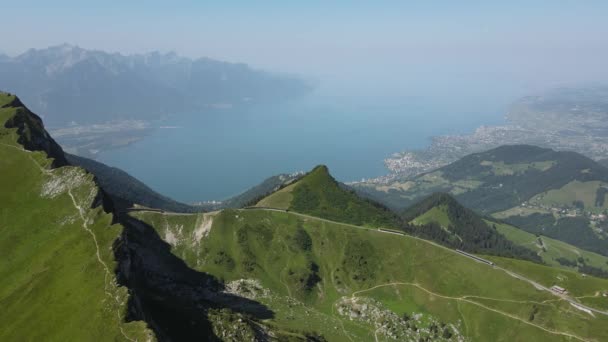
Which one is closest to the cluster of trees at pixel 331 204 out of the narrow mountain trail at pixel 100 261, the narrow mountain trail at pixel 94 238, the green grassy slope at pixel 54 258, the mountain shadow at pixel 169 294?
the mountain shadow at pixel 169 294

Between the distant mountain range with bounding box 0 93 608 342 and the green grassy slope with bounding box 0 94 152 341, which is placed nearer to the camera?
the green grassy slope with bounding box 0 94 152 341

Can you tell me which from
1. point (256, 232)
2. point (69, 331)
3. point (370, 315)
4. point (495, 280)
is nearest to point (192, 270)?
point (256, 232)

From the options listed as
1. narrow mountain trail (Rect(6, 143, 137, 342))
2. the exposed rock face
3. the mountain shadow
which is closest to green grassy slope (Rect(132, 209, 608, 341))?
the mountain shadow

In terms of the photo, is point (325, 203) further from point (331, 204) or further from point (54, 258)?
point (54, 258)

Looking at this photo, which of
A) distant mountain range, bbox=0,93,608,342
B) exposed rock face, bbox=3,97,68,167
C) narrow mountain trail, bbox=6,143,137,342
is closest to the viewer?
narrow mountain trail, bbox=6,143,137,342

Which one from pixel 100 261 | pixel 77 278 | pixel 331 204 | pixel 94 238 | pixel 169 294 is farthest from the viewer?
pixel 331 204

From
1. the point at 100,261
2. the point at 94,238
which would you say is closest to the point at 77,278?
the point at 100,261

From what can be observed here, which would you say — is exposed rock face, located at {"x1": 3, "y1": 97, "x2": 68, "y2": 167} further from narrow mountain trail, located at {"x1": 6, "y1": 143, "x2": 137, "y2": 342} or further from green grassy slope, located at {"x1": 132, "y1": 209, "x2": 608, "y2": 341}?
green grassy slope, located at {"x1": 132, "y1": 209, "x2": 608, "y2": 341}
